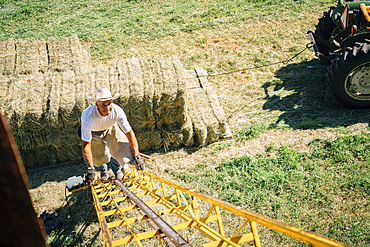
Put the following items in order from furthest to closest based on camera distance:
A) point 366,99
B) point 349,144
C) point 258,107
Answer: point 258,107 → point 366,99 → point 349,144

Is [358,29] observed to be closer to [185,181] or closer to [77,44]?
[185,181]

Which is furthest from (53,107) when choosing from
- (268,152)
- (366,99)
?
(366,99)

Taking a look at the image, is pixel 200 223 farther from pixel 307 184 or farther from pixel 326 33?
pixel 326 33

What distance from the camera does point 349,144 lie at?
5.38m

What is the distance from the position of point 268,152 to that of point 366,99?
114 inches

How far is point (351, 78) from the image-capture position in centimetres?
645

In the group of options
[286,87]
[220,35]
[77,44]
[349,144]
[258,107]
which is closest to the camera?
[349,144]

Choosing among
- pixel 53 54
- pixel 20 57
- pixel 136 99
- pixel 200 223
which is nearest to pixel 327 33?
pixel 136 99

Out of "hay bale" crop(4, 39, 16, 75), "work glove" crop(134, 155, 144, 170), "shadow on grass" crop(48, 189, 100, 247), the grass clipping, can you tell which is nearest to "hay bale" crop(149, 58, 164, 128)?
the grass clipping

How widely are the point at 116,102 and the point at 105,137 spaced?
1.05 metres

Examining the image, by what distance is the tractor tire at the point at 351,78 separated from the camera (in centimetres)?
621

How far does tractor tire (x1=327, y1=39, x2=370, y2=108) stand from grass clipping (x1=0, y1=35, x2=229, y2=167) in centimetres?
292

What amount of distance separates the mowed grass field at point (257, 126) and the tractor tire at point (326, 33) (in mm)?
577

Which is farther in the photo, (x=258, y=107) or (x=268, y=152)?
(x=258, y=107)
